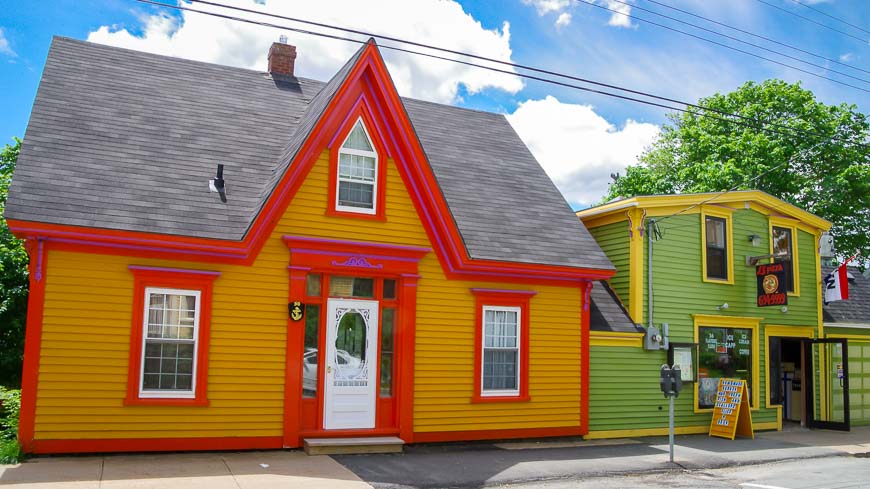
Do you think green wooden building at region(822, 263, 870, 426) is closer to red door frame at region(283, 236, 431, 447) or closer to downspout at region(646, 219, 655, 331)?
downspout at region(646, 219, 655, 331)

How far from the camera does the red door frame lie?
12.2 m

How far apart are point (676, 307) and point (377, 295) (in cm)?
734

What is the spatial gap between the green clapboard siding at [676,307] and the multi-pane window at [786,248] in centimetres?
24

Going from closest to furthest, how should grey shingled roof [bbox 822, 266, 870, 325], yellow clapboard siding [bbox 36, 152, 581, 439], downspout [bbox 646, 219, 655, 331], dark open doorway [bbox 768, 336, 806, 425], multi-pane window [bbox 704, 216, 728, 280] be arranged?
yellow clapboard siding [bbox 36, 152, 581, 439], downspout [bbox 646, 219, 655, 331], multi-pane window [bbox 704, 216, 728, 280], dark open doorway [bbox 768, 336, 806, 425], grey shingled roof [bbox 822, 266, 870, 325]

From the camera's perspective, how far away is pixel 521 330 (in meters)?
14.4

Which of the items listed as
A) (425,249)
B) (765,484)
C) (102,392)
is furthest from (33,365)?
(765,484)

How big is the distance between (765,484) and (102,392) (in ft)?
32.7

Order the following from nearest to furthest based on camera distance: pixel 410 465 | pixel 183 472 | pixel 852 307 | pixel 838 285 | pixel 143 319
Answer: pixel 183 472, pixel 143 319, pixel 410 465, pixel 838 285, pixel 852 307

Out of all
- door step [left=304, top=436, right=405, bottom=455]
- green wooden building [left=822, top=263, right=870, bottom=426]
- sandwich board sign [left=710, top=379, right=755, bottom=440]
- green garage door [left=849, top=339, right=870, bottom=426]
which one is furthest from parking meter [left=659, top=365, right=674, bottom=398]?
green garage door [left=849, top=339, right=870, bottom=426]

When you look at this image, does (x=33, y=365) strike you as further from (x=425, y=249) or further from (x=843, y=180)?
(x=843, y=180)

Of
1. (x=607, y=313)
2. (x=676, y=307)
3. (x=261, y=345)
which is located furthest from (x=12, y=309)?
(x=676, y=307)

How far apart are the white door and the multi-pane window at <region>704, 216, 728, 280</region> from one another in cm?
868

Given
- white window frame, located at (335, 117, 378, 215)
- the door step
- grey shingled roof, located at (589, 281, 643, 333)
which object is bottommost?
the door step

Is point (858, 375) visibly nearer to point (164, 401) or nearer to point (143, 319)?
point (164, 401)
